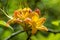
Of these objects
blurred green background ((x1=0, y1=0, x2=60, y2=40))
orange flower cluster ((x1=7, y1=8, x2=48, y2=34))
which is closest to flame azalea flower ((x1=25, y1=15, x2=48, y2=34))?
orange flower cluster ((x1=7, y1=8, x2=48, y2=34))

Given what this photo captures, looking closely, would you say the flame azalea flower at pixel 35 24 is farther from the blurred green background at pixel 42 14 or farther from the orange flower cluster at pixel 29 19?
the blurred green background at pixel 42 14

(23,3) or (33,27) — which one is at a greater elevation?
(23,3)

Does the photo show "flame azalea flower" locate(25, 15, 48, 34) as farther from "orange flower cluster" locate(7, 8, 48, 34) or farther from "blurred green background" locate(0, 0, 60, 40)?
"blurred green background" locate(0, 0, 60, 40)

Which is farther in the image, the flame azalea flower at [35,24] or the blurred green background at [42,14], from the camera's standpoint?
the blurred green background at [42,14]

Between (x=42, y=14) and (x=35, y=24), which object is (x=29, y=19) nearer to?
(x=35, y=24)

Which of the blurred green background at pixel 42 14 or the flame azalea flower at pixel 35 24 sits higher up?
the blurred green background at pixel 42 14

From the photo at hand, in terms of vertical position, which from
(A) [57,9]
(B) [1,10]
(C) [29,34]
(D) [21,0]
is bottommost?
(C) [29,34]

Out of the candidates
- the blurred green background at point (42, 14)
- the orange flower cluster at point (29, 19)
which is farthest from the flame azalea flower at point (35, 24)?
the blurred green background at point (42, 14)

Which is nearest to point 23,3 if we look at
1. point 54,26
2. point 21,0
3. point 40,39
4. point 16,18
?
point 21,0

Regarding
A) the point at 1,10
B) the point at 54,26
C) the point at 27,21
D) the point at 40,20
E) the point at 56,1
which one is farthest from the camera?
the point at 56,1

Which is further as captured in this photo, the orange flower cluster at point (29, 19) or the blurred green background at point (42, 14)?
the blurred green background at point (42, 14)

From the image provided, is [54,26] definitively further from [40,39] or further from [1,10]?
[1,10]
